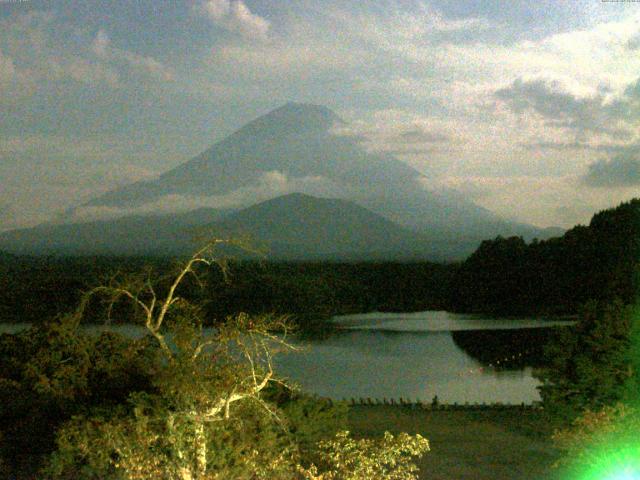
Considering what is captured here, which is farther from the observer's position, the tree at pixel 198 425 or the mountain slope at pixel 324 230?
the mountain slope at pixel 324 230

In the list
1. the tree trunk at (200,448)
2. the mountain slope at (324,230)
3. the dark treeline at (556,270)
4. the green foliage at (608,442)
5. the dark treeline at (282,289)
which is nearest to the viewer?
the tree trunk at (200,448)

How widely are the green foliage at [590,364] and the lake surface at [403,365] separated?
6.96 m

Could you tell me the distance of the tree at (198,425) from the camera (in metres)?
8.45

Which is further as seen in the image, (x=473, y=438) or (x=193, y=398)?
(x=473, y=438)

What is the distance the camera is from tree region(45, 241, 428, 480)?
8445 mm

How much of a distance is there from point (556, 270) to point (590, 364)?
3342 cm

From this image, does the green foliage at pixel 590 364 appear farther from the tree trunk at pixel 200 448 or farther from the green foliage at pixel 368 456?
the tree trunk at pixel 200 448

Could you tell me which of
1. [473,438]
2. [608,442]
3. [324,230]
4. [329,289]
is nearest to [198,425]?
[608,442]

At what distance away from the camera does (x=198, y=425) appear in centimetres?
850

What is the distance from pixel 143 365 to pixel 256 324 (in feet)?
12.9

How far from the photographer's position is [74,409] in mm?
11062

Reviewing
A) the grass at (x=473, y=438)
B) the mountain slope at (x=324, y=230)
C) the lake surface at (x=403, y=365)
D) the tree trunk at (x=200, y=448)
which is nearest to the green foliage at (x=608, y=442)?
the grass at (x=473, y=438)

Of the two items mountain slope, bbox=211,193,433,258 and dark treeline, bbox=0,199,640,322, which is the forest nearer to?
dark treeline, bbox=0,199,640,322

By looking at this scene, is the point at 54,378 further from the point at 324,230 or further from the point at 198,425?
the point at 324,230
